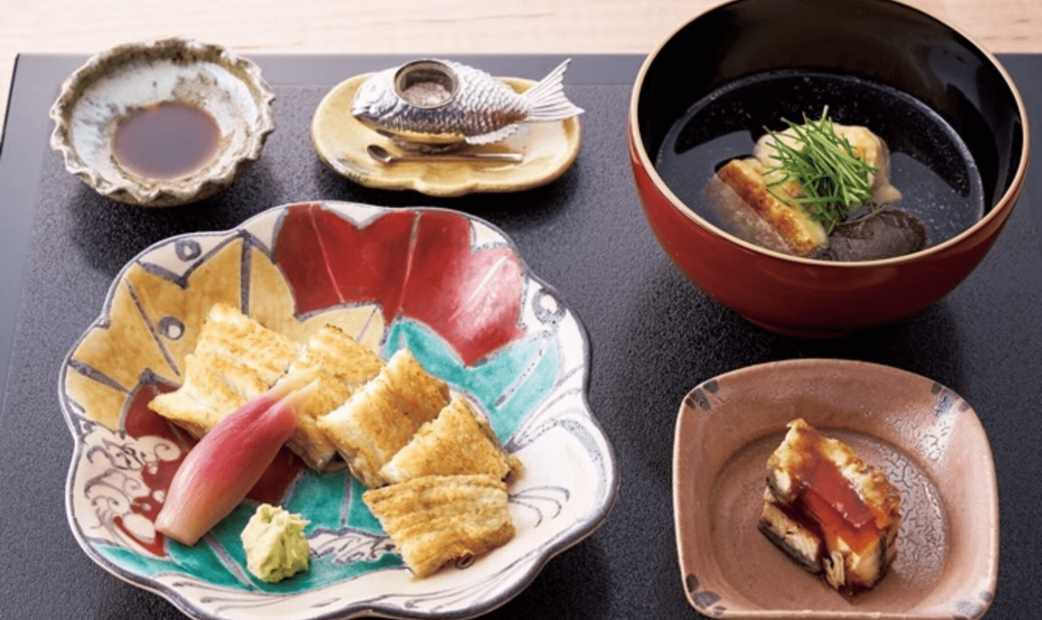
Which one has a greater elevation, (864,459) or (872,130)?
(872,130)

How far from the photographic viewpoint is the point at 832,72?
1844 millimetres

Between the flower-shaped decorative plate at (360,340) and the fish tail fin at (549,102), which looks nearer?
the flower-shaped decorative plate at (360,340)

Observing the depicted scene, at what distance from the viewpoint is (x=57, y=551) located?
1588mm

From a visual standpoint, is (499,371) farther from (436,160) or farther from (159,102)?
(159,102)

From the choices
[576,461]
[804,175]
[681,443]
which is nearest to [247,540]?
[576,461]

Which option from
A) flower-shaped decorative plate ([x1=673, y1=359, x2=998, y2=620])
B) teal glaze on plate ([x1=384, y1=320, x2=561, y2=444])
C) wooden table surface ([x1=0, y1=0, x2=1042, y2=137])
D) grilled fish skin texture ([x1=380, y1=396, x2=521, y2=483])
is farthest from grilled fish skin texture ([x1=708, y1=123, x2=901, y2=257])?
wooden table surface ([x1=0, y1=0, x2=1042, y2=137])

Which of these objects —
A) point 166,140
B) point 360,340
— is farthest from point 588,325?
point 166,140

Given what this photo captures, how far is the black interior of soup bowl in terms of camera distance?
1.72 meters

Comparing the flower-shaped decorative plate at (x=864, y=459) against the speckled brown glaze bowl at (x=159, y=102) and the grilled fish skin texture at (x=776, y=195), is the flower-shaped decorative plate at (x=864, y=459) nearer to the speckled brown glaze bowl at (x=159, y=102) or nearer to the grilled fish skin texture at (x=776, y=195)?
the grilled fish skin texture at (x=776, y=195)

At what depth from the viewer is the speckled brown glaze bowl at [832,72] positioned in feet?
5.10

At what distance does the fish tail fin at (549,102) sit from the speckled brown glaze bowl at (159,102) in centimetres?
37

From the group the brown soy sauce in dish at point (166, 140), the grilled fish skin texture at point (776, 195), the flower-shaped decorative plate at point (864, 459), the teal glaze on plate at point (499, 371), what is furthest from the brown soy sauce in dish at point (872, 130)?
the brown soy sauce in dish at point (166, 140)

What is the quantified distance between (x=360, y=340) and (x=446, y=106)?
1.20 ft

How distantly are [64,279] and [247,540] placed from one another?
21.3 inches
